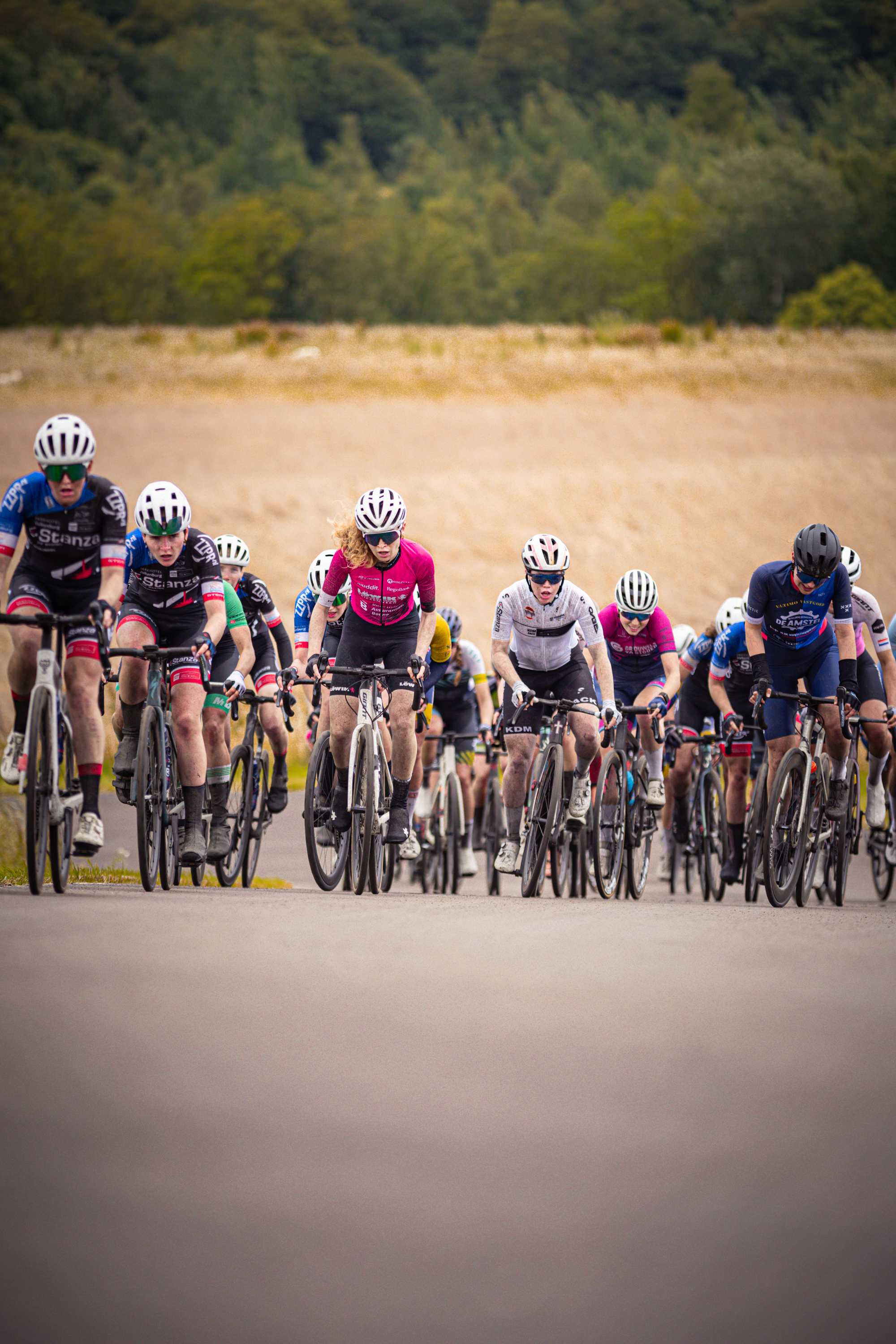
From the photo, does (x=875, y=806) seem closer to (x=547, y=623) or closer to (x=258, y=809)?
(x=547, y=623)

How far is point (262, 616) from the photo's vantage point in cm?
1088

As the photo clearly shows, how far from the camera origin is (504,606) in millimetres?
9945

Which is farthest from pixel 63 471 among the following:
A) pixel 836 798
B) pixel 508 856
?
pixel 836 798

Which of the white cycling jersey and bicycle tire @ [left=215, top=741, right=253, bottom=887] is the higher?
the white cycling jersey

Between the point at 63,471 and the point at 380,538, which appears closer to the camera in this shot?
the point at 63,471

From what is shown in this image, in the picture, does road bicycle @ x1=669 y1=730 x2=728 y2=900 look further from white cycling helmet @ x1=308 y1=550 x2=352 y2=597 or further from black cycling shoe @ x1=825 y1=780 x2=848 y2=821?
white cycling helmet @ x1=308 y1=550 x2=352 y2=597

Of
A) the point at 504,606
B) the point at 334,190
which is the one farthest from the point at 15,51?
the point at 504,606

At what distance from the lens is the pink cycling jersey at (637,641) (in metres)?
11.3

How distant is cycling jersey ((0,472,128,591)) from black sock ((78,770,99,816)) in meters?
1.01

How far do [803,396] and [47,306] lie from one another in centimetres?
4773

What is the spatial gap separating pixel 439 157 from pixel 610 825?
410 ft

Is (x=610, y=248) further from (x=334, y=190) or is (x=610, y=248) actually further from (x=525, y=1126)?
(x=525, y=1126)

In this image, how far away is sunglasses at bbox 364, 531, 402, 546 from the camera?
28.7 feet

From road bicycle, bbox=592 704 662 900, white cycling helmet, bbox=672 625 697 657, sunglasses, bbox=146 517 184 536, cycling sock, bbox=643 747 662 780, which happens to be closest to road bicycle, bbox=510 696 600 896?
road bicycle, bbox=592 704 662 900
